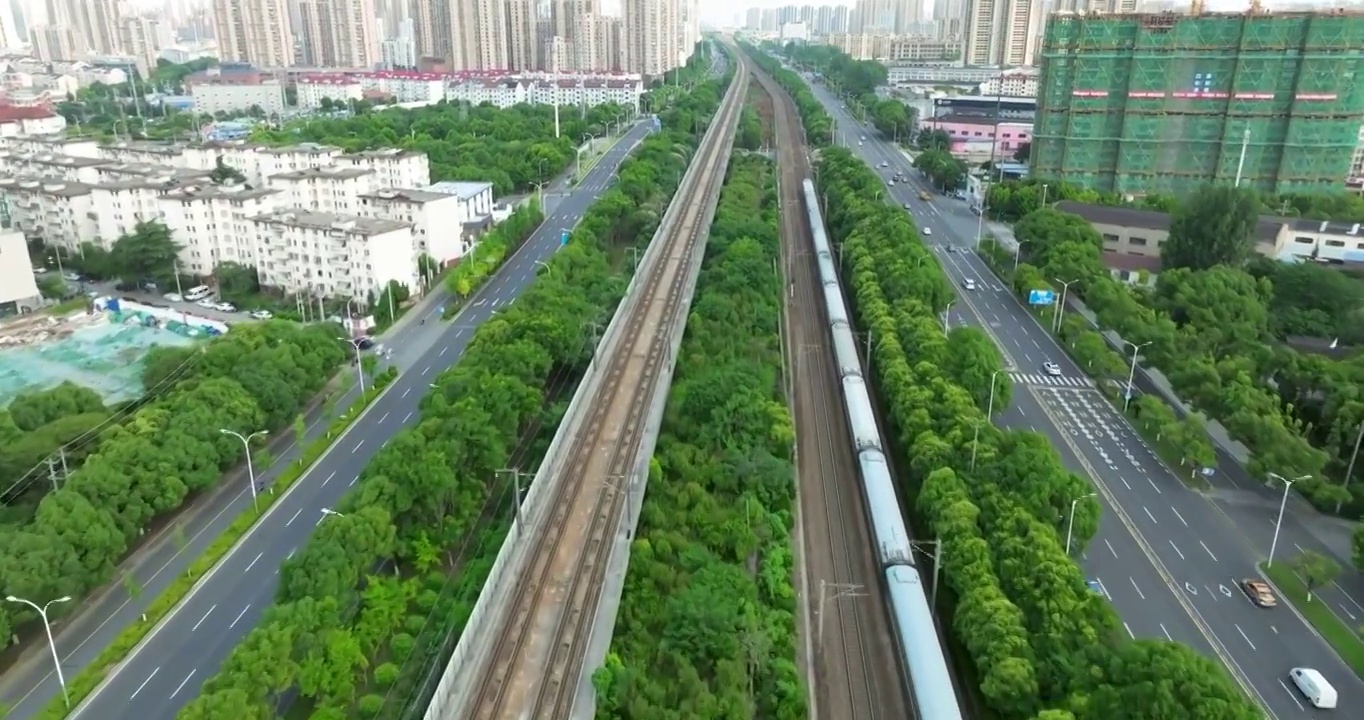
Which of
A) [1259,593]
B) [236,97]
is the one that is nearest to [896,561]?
[1259,593]

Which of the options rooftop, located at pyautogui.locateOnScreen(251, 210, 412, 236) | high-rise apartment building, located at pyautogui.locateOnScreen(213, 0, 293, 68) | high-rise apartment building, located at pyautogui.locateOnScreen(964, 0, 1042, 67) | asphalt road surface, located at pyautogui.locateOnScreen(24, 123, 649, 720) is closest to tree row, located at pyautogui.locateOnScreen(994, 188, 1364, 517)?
asphalt road surface, located at pyautogui.locateOnScreen(24, 123, 649, 720)

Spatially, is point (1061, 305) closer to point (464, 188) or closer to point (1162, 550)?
point (1162, 550)

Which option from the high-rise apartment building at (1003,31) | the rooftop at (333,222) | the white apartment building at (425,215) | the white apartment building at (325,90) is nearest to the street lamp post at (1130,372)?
the rooftop at (333,222)

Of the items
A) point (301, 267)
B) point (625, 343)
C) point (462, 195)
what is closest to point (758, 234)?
point (625, 343)

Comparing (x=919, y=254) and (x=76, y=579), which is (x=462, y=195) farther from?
(x=76, y=579)

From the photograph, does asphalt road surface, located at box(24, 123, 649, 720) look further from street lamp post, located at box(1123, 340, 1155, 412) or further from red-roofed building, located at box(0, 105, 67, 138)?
red-roofed building, located at box(0, 105, 67, 138)
